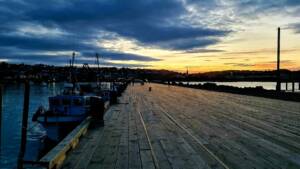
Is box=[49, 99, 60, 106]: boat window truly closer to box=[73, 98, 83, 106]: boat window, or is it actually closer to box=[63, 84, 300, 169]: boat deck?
box=[73, 98, 83, 106]: boat window

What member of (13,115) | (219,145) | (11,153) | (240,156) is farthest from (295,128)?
(13,115)

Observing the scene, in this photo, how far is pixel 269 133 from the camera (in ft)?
36.3

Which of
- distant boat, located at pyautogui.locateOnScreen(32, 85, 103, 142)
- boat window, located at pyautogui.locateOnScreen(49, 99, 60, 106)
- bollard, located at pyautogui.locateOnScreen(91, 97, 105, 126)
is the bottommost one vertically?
distant boat, located at pyautogui.locateOnScreen(32, 85, 103, 142)

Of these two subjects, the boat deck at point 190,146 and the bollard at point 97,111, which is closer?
the boat deck at point 190,146

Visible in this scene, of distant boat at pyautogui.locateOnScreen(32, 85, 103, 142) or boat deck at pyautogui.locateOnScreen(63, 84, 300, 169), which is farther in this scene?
distant boat at pyautogui.locateOnScreen(32, 85, 103, 142)

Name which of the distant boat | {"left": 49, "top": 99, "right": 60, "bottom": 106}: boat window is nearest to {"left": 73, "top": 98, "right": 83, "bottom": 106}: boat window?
the distant boat

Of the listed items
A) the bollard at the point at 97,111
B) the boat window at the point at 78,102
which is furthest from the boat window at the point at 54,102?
the bollard at the point at 97,111

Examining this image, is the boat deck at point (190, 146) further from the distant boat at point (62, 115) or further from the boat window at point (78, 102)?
the boat window at point (78, 102)

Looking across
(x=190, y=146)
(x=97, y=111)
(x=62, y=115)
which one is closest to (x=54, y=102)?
(x=62, y=115)

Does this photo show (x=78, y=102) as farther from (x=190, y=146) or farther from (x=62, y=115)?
(x=190, y=146)

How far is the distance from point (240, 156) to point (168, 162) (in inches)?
63.3

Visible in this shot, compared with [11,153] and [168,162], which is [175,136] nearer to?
[168,162]

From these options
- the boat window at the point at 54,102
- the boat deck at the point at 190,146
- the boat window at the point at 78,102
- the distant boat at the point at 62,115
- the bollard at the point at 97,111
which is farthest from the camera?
the boat window at the point at 54,102

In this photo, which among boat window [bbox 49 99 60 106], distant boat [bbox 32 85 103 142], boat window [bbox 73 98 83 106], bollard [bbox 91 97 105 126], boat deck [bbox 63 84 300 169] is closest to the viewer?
boat deck [bbox 63 84 300 169]
